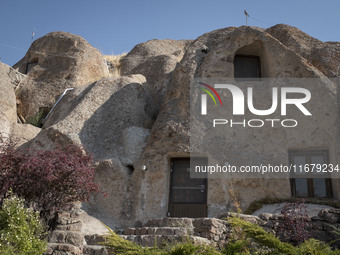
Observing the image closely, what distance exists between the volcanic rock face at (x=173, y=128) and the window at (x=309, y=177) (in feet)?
0.85

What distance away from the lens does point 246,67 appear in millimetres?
14016

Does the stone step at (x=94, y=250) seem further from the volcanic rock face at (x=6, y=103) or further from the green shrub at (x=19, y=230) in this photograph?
the volcanic rock face at (x=6, y=103)

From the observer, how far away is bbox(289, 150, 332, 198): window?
11273mm

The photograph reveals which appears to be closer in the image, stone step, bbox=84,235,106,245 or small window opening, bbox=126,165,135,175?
stone step, bbox=84,235,106,245

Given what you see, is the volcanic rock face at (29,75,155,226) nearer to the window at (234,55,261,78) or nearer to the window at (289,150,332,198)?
the window at (234,55,261,78)

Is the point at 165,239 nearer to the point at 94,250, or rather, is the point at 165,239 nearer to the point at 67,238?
the point at 94,250

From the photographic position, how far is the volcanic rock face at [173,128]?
→ 1114 cm

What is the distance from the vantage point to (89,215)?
36.3 feet

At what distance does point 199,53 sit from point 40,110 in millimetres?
7619

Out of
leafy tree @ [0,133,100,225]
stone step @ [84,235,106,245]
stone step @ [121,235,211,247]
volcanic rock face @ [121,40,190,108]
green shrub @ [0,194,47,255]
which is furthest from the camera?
volcanic rock face @ [121,40,190,108]

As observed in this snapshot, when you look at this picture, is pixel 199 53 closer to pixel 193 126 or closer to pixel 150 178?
pixel 193 126

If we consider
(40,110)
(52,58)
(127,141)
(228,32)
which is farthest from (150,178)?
(52,58)

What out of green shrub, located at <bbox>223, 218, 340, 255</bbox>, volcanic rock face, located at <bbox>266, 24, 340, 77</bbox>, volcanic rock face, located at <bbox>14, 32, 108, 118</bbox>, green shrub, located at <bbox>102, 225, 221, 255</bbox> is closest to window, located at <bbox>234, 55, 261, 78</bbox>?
volcanic rock face, located at <bbox>266, 24, 340, 77</bbox>

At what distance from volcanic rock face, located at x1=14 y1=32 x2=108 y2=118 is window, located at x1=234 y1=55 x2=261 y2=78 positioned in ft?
24.5
